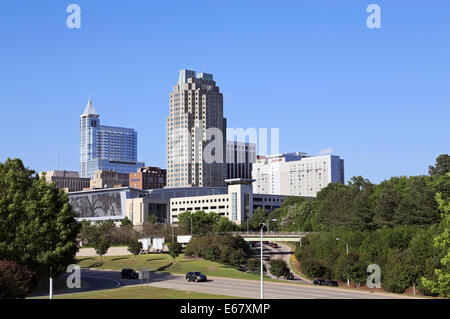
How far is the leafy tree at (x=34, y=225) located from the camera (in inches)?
2665

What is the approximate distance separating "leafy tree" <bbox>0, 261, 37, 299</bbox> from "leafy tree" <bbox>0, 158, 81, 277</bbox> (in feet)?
24.5

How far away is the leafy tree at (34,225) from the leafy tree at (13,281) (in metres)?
7.48

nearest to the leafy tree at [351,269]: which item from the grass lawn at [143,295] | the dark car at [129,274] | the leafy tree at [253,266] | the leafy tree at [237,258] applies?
the leafy tree at [253,266]

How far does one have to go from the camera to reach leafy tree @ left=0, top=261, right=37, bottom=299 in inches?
1987

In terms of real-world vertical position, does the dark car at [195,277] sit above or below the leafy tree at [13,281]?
below

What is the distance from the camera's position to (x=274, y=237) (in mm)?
146125

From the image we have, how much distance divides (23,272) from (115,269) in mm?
56836

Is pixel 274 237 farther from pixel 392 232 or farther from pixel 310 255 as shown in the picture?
pixel 392 232

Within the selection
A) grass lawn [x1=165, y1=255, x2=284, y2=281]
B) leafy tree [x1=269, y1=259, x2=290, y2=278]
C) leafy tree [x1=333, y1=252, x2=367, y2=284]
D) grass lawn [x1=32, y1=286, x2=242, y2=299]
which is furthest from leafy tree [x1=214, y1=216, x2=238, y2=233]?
grass lawn [x1=32, y1=286, x2=242, y2=299]

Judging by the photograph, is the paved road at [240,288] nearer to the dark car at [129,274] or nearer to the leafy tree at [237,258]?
the dark car at [129,274]

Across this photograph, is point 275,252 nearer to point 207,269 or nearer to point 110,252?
point 110,252

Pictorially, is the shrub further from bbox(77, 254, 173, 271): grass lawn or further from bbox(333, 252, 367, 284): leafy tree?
bbox(77, 254, 173, 271): grass lawn
